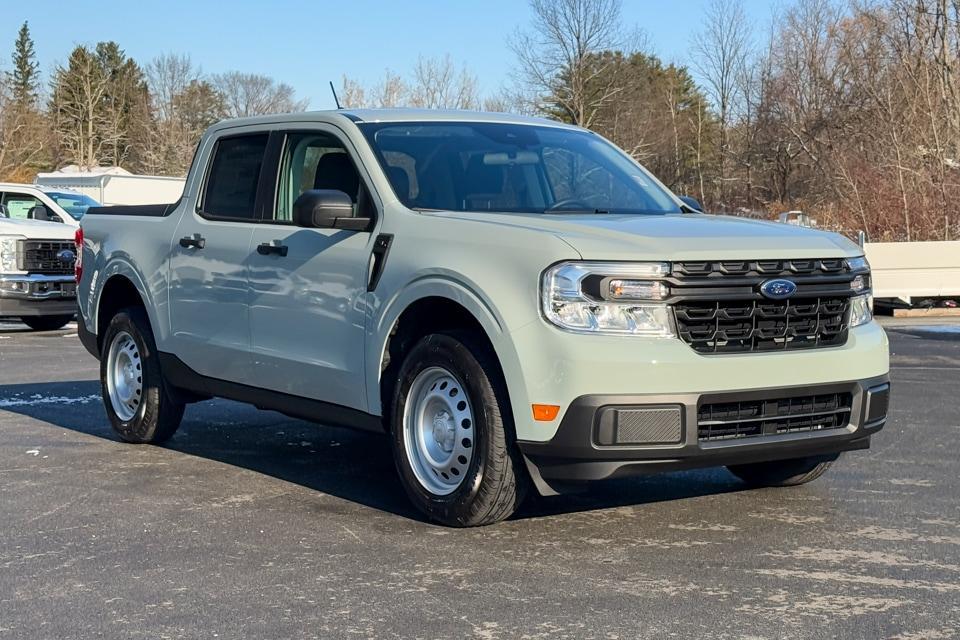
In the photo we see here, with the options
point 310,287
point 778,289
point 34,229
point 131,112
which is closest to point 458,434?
point 310,287

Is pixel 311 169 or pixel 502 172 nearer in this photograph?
pixel 502 172

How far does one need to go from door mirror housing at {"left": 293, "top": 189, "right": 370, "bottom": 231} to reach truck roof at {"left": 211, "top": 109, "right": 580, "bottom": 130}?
66cm

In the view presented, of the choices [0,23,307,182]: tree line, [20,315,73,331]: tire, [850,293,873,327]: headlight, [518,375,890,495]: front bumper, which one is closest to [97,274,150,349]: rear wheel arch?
[518,375,890,495]: front bumper

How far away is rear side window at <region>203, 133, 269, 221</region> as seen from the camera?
7.10 meters

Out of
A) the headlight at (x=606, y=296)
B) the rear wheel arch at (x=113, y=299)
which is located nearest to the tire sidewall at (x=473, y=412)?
the headlight at (x=606, y=296)

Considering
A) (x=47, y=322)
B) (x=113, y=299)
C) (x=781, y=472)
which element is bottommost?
(x=47, y=322)

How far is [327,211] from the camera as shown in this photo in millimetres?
6023

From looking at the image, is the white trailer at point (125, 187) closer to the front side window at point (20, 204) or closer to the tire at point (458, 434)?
the front side window at point (20, 204)

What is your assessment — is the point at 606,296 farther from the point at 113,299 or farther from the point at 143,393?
the point at 113,299

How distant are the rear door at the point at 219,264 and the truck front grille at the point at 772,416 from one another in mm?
2691

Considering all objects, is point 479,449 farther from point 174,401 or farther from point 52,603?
point 174,401

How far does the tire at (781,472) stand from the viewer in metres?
6.32

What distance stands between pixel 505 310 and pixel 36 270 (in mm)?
12773

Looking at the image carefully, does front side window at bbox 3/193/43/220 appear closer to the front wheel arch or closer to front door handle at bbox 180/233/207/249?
front door handle at bbox 180/233/207/249
